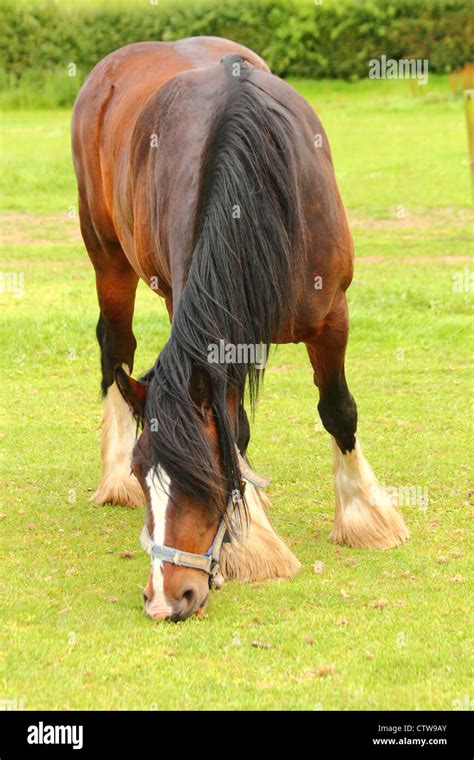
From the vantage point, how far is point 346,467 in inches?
214

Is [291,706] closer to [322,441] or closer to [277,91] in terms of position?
[277,91]

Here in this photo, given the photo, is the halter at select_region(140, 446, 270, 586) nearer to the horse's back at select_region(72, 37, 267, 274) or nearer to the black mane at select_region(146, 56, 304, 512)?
the black mane at select_region(146, 56, 304, 512)

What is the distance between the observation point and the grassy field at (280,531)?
12.3 ft

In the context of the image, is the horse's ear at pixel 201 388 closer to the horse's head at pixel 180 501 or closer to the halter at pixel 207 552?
the horse's head at pixel 180 501

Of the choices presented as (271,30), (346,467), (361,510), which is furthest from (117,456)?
(271,30)

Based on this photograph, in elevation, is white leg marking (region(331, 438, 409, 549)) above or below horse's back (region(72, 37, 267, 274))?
below

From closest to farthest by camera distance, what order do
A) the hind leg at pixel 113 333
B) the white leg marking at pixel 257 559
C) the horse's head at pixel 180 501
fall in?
1. the horse's head at pixel 180 501
2. the white leg marking at pixel 257 559
3. the hind leg at pixel 113 333

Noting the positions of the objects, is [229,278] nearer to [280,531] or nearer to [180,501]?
[180,501]

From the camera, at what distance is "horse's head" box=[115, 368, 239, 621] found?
3.75 metres

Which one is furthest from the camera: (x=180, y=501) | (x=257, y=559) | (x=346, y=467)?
(x=346, y=467)

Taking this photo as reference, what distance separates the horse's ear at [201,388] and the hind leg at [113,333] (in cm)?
248

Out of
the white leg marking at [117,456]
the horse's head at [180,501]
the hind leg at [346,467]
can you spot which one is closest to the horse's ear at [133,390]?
the horse's head at [180,501]

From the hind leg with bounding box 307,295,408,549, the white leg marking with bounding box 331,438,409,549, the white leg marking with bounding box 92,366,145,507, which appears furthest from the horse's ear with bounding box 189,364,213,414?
the white leg marking with bounding box 92,366,145,507

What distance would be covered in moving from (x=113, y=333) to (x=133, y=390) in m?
2.75
